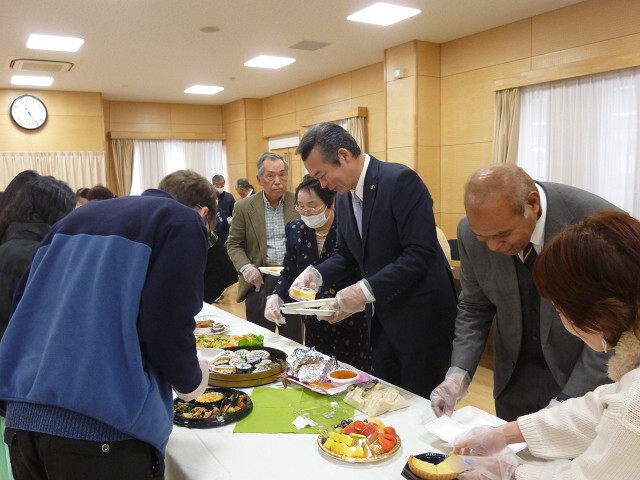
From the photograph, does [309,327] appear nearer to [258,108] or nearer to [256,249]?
[256,249]

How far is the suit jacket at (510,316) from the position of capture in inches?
54.6

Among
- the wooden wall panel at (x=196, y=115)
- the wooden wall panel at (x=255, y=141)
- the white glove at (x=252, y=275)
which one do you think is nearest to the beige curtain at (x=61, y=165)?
the wooden wall panel at (x=196, y=115)

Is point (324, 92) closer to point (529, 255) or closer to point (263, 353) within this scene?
point (263, 353)

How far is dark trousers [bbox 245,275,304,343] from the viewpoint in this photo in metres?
3.10

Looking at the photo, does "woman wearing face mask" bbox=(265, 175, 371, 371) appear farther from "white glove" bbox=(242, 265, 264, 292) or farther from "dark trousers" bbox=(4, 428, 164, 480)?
"dark trousers" bbox=(4, 428, 164, 480)

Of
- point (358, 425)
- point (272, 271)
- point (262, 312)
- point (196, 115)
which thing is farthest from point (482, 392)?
point (196, 115)

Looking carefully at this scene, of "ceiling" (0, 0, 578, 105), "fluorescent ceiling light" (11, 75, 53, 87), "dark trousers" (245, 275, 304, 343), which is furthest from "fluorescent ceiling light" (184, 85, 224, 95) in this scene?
"dark trousers" (245, 275, 304, 343)

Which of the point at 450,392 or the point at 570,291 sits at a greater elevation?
the point at 570,291

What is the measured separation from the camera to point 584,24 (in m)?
4.57

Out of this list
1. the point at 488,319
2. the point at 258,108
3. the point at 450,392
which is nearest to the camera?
the point at 450,392

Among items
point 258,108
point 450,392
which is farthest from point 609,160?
point 258,108

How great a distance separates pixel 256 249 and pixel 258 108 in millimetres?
6319

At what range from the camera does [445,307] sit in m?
2.01

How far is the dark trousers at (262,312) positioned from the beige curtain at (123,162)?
20.4 feet
